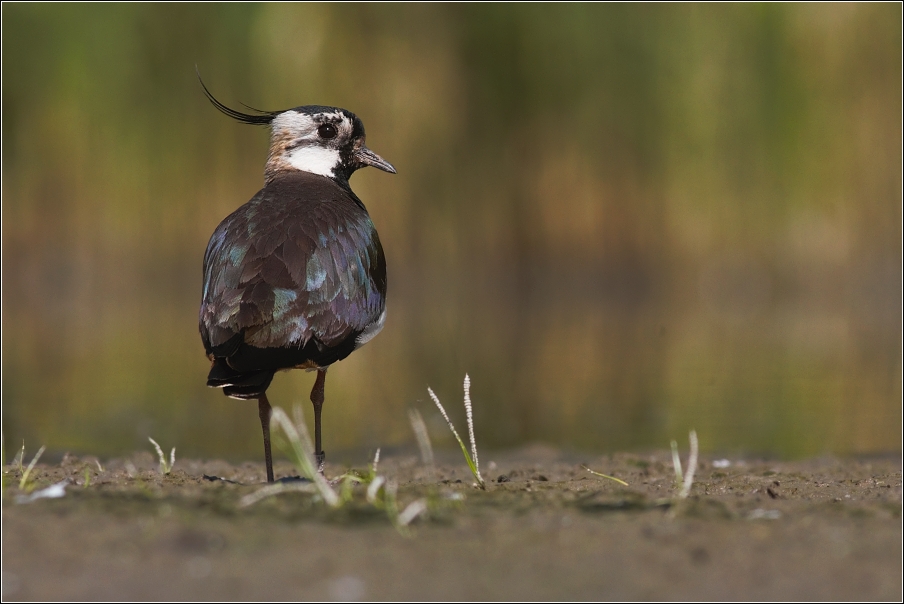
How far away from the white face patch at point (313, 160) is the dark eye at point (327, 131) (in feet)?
0.26

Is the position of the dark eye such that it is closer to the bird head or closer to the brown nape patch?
the bird head

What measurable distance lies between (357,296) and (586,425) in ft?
10.4

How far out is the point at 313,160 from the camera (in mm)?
6281

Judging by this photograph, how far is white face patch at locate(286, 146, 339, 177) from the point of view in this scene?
626cm

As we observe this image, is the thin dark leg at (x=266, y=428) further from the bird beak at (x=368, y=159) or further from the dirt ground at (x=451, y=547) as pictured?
the bird beak at (x=368, y=159)

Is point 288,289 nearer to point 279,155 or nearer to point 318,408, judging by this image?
point 318,408

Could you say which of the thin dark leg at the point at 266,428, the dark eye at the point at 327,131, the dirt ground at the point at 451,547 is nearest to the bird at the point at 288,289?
the thin dark leg at the point at 266,428

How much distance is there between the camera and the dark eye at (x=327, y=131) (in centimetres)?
634

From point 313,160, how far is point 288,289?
1840 mm

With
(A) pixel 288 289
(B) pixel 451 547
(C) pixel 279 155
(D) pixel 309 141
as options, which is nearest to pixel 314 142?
(D) pixel 309 141

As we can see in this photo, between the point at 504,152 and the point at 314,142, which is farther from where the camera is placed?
the point at 504,152

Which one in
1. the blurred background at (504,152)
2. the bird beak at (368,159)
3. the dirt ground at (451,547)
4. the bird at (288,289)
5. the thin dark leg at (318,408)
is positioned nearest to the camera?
the dirt ground at (451,547)

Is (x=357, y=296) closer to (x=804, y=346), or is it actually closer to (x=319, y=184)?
(x=319, y=184)

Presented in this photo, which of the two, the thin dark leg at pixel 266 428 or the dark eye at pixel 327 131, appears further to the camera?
the dark eye at pixel 327 131
